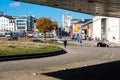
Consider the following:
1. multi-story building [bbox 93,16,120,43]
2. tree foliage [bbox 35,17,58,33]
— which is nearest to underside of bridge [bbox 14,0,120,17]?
multi-story building [bbox 93,16,120,43]

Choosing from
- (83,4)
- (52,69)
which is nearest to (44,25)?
(52,69)

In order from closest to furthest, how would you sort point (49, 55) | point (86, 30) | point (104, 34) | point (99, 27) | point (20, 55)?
point (20, 55) → point (49, 55) → point (104, 34) → point (99, 27) → point (86, 30)

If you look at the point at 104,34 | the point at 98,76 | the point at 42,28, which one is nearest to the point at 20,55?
the point at 98,76

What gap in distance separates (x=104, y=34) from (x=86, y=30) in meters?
60.0

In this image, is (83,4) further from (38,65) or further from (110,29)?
(110,29)

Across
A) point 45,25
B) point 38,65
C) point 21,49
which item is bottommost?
point 38,65

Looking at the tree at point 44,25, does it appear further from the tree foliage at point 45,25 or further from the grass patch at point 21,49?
the grass patch at point 21,49

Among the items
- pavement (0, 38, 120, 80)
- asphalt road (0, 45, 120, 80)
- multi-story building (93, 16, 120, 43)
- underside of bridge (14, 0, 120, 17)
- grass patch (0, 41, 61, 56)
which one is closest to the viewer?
pavement (0, 38, 120, 80)

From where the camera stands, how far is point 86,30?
182 metres

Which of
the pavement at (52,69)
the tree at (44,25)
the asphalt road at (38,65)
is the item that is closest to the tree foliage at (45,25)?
the tree at (44,25)

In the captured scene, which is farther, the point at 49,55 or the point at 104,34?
the point at 104,34

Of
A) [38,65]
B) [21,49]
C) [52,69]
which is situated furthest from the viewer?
[21,49]

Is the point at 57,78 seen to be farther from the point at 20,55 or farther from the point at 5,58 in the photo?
the point at 20,55

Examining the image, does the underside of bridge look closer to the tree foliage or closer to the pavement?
the pavement
